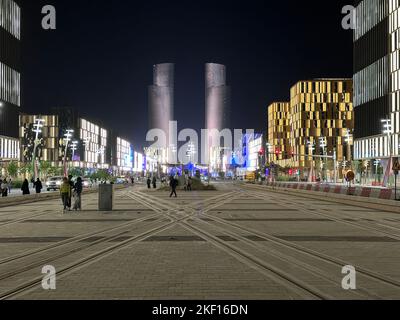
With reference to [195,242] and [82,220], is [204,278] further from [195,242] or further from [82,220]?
[82,220]

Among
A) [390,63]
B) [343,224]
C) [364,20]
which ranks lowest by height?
[343,224]

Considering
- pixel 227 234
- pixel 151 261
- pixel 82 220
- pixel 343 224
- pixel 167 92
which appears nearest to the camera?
pixel 151 261

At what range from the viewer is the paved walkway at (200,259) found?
834 cm

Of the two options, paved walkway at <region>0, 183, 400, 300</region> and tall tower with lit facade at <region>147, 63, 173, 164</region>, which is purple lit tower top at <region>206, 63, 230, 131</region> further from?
paved walkway at <region>0, 183, 400, 300</region>

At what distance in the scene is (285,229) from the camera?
1773cm

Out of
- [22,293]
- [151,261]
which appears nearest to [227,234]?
[151,261]

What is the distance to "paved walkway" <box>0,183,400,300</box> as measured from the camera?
8.34 meters

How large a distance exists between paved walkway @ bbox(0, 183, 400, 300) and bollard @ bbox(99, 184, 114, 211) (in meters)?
6.21

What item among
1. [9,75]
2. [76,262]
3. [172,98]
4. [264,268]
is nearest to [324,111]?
[172,98]

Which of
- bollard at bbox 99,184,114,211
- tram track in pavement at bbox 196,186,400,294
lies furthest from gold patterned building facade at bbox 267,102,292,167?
tram track in pavement at bbox 196,186,400,294

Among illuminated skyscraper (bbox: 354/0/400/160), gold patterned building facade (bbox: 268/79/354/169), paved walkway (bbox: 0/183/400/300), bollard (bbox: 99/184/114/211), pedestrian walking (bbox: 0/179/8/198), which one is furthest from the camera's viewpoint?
gold patterned building facade (bbox: 268/79/354/169)

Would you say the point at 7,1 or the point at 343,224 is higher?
the point at 7,1

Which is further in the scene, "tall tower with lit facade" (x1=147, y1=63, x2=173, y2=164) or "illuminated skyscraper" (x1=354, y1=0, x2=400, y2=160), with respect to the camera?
"tall tower with lit facade" (x1=147, y1=63, x2=173, y2=164)

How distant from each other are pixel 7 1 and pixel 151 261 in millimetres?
81776
